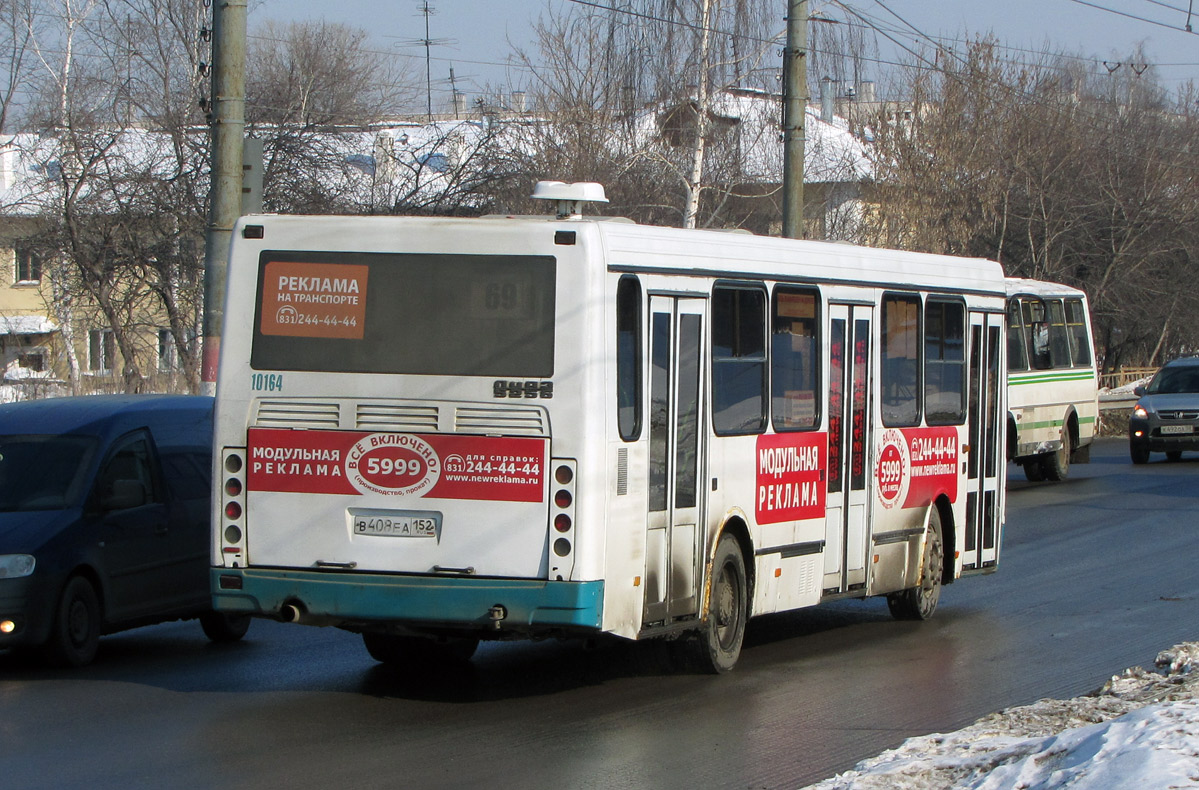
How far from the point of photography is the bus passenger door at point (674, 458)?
8.65m

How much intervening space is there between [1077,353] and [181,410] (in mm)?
18339

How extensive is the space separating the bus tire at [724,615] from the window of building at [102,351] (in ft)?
73.0

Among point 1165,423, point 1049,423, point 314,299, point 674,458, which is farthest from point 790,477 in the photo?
point 1165,423

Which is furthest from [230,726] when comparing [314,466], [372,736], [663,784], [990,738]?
[990,738]

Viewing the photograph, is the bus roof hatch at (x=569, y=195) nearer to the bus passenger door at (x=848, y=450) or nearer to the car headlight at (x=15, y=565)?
the bus passenger door at (x=848, y=450)

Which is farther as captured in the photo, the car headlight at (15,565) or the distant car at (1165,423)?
the distant car at (1165,423)

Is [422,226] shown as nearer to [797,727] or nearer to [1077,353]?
[797,727]

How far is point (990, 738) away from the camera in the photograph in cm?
671

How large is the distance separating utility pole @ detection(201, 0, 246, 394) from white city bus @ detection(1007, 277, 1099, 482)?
542 inches

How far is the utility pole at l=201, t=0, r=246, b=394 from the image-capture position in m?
12.9

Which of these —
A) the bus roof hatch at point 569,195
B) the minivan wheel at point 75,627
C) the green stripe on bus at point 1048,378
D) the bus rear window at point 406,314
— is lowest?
the minivan wheel at point 75,627

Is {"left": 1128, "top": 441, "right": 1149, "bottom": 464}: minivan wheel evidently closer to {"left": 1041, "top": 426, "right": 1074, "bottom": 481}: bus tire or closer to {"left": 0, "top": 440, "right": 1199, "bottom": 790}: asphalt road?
{"left": 1041, "top": 426, "right": 1074, "bottom": 481}: bus tire

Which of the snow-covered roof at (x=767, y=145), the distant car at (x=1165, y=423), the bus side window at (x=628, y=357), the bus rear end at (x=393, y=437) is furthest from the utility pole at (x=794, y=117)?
the bus rear end at (x=393, y=437)

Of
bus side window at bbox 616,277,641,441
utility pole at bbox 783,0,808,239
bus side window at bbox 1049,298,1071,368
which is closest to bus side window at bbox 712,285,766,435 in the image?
bus side window at bbox 616,277,641,441
